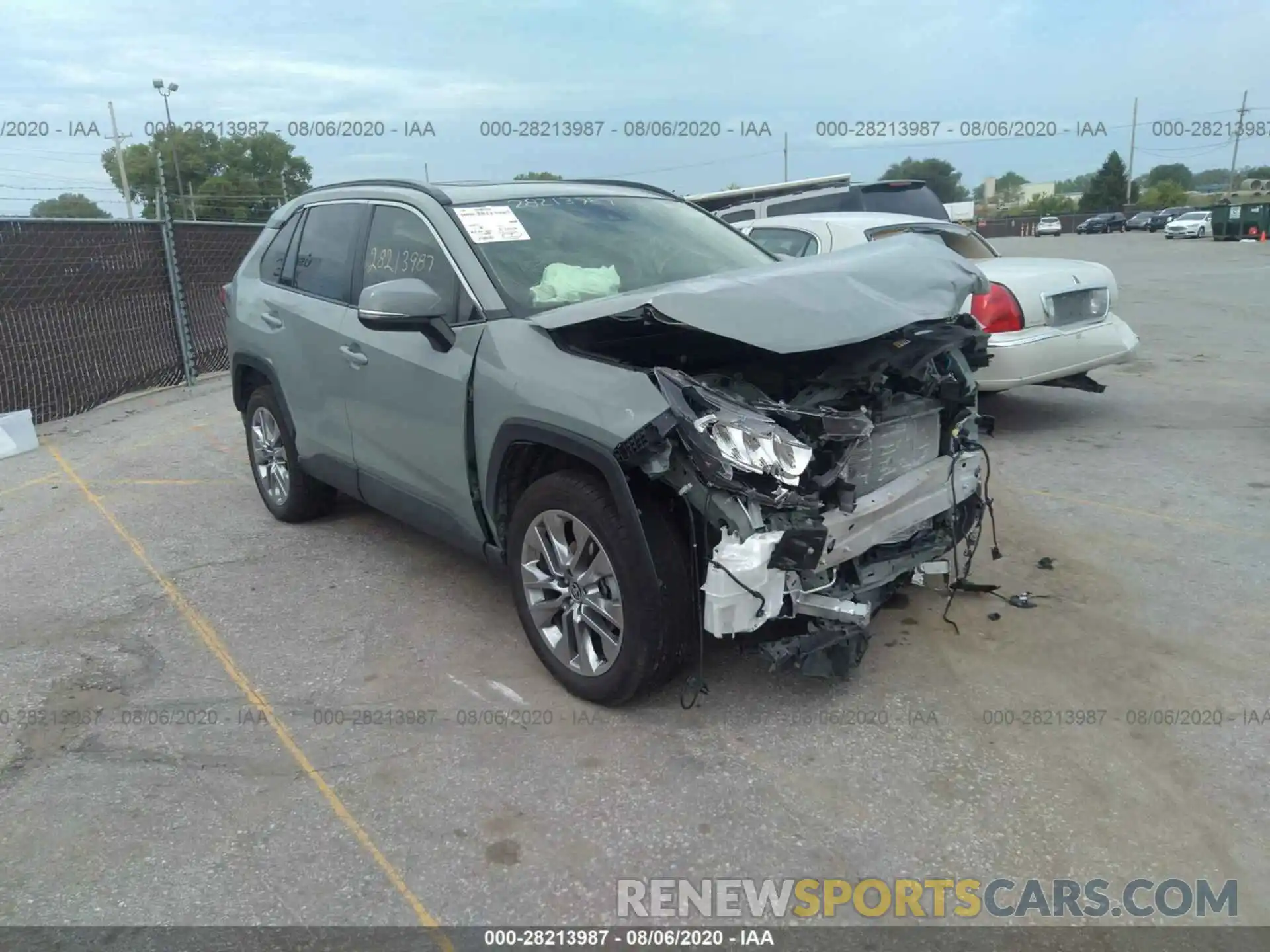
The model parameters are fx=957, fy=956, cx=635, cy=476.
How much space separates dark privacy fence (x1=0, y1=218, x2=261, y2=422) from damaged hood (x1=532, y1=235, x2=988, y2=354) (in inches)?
293

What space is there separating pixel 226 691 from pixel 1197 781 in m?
3.53

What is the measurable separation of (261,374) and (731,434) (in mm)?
3549

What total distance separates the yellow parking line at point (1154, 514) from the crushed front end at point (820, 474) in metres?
1.77

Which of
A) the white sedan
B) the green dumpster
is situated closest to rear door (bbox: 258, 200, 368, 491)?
the white sedan

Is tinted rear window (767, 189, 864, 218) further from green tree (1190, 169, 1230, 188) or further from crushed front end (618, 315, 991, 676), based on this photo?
green tree (1190, 169, 1230, 188)

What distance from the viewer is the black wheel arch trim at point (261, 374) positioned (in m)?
5.32

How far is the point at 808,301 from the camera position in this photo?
3361mm

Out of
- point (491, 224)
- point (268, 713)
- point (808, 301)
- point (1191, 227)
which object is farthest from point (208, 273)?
point (1191, 227)

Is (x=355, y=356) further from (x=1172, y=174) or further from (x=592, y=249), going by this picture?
(x=1172, y=174)

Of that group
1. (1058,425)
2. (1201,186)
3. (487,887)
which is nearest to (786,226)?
(1058,425)

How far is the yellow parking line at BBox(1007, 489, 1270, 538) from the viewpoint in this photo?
16.4ft

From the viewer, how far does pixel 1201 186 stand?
115 meters
